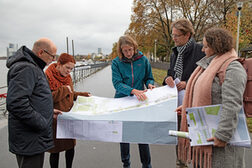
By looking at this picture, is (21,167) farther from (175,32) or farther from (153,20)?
(153,20)

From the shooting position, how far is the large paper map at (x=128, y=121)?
201 centimetres

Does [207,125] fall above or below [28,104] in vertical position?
below

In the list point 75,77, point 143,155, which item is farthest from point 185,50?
point 75,77

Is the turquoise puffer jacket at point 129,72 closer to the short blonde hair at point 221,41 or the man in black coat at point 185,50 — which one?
the man in black coat at point 185,50

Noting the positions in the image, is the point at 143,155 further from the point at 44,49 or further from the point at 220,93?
the point at 44,49

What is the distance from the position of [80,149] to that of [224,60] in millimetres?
3239

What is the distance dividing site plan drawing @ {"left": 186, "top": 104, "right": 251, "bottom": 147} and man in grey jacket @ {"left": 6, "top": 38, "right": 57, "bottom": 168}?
1379mm

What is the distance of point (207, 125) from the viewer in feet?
5.10

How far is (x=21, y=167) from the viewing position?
71.1 inches

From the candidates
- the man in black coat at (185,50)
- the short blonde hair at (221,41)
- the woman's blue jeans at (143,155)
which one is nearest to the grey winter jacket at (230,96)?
the short blonde hair at (221,41)

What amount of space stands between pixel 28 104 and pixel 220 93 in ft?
5.41

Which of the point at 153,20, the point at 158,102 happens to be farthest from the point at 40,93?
the point at 153,20

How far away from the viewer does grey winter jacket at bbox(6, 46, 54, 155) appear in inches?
63.1

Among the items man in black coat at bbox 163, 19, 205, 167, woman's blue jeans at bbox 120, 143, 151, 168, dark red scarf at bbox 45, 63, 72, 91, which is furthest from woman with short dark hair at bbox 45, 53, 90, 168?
man in black coat at bbox 163, 19, 205, 167
